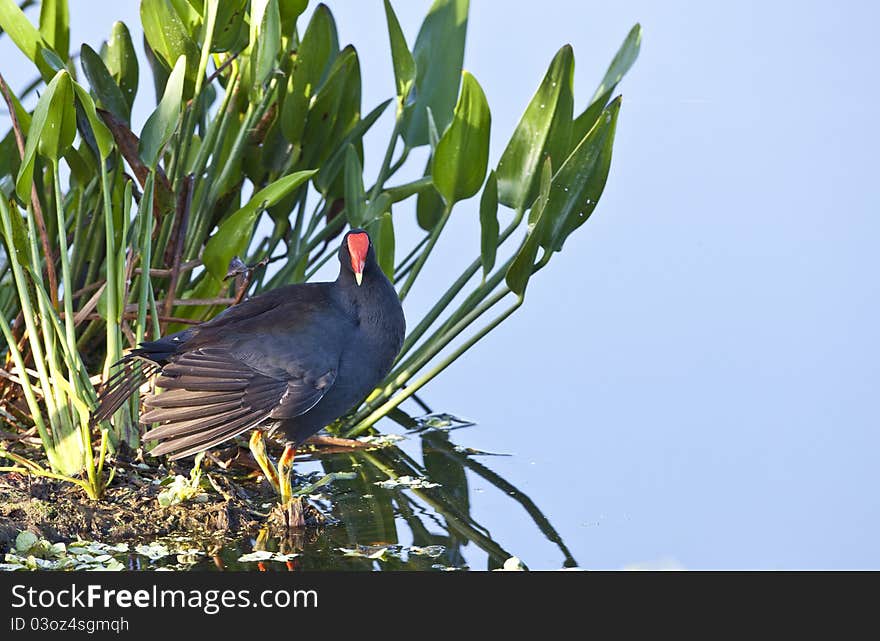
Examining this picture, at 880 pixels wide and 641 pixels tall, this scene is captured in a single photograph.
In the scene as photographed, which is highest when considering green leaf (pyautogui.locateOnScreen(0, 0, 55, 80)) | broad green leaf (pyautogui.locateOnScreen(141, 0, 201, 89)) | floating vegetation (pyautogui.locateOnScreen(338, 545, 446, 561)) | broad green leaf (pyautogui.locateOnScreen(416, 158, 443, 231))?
broad green leaf (pyautogui.locateOnScreen(141, 0, 201, 89))

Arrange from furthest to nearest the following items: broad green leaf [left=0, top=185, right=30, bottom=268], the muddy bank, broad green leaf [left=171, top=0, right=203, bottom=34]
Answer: broad green leaf [left=171, top=0, right=203, bottom=34], broad green leaf [left=0, top=185, right=30, bottom=268], the muddy bank

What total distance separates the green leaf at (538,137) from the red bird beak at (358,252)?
686 mm

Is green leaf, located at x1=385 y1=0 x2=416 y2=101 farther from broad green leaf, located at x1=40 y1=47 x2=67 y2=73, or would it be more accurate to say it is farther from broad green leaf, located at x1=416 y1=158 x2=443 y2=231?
broad green leaf, located at x1=40 y1=47 x2=67 y2=73

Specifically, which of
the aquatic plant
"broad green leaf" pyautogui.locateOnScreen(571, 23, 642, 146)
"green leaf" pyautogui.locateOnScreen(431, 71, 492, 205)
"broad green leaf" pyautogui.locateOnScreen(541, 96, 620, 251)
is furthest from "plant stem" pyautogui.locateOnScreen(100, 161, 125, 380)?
"broad green leaf" pyautogui.locateOnScreen(571, 23, 642, 146)

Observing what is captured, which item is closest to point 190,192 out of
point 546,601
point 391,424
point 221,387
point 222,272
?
point 222,272

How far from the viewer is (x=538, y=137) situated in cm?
395

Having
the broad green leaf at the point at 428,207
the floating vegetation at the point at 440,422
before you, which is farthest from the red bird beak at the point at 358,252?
the floating vegetation at the point at 440,422

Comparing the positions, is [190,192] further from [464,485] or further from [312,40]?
[464,485]

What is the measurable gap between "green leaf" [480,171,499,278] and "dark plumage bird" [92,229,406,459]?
17.9 inches

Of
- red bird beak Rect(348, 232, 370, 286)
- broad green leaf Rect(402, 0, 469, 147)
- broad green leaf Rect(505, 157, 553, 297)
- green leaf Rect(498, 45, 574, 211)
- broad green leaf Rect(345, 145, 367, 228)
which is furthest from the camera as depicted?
broad green leaf Rect(402, 0, 469, 147)

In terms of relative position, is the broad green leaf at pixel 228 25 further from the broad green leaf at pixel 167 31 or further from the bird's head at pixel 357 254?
the bird's head at pixel 357 254

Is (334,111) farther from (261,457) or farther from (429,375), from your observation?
(261,457)

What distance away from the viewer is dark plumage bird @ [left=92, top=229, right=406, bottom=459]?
3.33 m

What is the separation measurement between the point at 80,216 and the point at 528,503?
1691 mm
